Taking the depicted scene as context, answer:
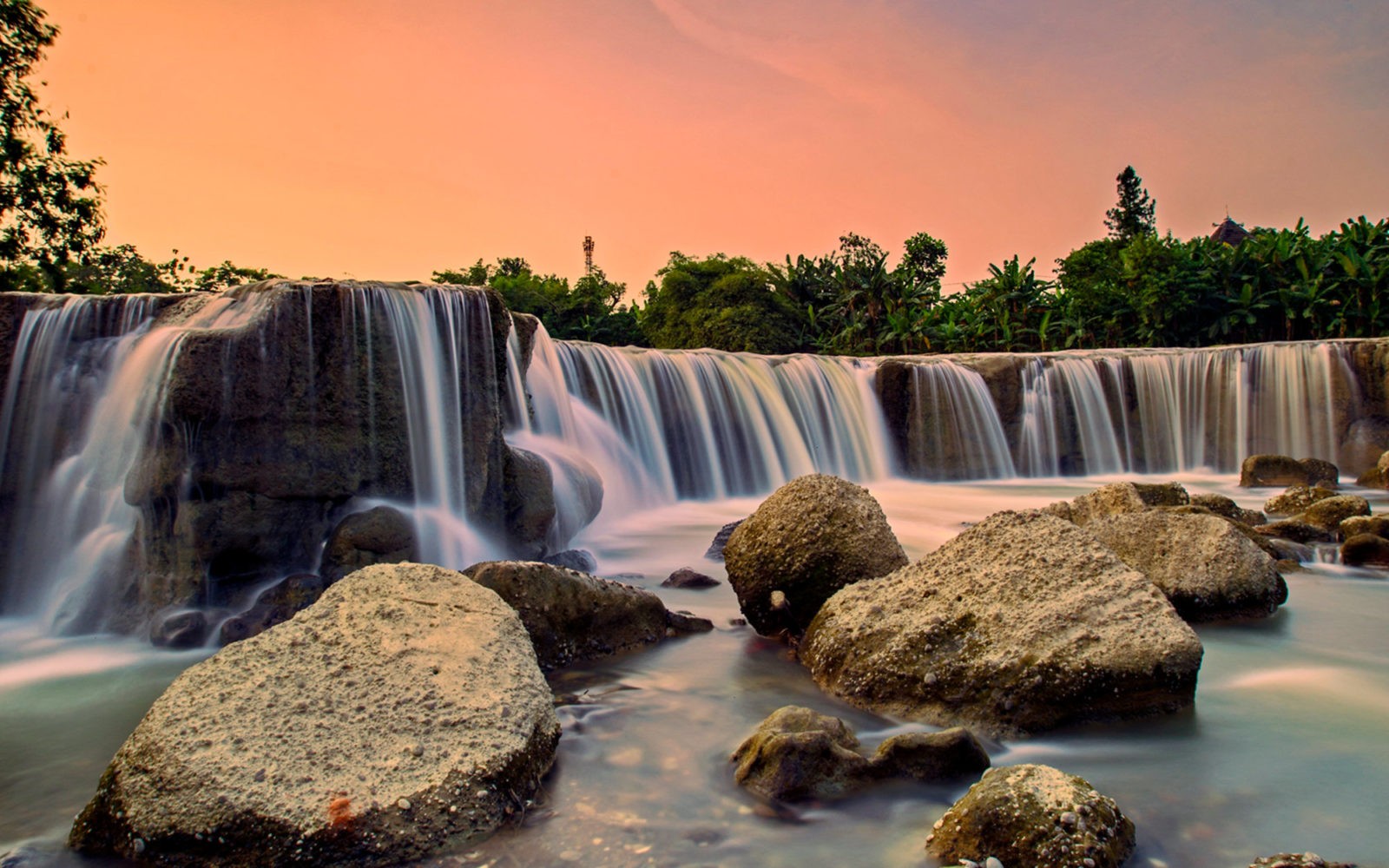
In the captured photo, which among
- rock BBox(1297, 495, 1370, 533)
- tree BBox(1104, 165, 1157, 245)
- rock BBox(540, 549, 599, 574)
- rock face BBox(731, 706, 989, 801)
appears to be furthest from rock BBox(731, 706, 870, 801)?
tree BBox(1104, 165, 1157, 245)

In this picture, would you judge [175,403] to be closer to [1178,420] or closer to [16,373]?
[16,373]

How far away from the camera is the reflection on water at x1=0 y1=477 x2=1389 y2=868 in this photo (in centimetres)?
338

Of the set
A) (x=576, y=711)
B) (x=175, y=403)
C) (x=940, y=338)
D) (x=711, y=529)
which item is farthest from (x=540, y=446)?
(x=940, y=338)

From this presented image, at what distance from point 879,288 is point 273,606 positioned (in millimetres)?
34893

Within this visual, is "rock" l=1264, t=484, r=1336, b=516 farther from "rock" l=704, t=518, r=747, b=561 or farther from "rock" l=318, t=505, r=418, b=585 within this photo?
"rock" l=318, t=505, r=418, b=585

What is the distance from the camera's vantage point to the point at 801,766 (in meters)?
3.72

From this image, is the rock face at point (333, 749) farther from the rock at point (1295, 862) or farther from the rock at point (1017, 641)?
the rock at point (1295, 862)

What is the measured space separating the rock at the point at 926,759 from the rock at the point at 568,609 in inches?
89.4

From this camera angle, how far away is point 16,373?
325 inches

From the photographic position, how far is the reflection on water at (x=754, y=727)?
133 inches

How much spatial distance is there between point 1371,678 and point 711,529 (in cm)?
811

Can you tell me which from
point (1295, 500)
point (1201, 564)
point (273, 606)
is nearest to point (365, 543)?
point (273, 606)

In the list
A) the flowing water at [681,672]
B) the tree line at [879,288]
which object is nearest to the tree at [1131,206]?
the tree line at [879,288]

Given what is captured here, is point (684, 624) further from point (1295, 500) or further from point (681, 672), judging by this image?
point (1295, 500)
